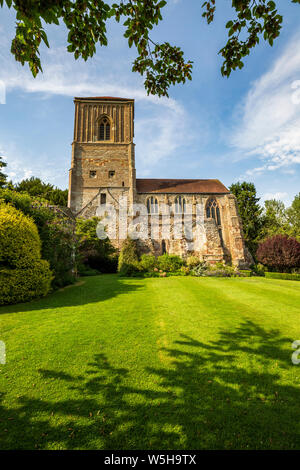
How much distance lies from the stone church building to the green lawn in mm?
20328

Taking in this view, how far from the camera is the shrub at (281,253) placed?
70.1 ft

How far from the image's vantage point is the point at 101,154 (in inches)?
1178

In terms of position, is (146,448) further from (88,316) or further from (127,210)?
(127,210)

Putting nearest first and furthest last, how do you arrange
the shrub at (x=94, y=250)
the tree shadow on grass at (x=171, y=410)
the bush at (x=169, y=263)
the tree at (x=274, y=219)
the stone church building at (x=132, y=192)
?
the tree shadow on grass at (x=171, y=410) < the bush at (x=169, y=263) < the shrub at (x=94, y=250) < the stone church building at (x=132, y=192) < the tree at (x=274, y=219)

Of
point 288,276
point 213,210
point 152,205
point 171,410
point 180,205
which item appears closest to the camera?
point 171,410

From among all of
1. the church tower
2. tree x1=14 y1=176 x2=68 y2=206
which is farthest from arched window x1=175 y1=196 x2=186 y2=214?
tree x1=14 y1=176 x2=68 y2=206

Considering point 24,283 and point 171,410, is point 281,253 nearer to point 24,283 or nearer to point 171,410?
point 24,283

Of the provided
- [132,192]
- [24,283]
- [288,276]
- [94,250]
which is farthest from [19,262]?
[132,192]

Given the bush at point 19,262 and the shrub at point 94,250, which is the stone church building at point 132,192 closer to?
the shrub at point 94,250

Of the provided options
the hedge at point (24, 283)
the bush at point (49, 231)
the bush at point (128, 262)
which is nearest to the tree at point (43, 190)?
the bush at point (128, 262)

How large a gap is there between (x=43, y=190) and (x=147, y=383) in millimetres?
36407

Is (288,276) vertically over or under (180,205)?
under

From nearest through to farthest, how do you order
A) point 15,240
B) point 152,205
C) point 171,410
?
point 171,410 → point 15,240 → point 152,205

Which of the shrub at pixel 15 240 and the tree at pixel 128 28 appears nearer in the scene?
the tree at pixel 128 28
